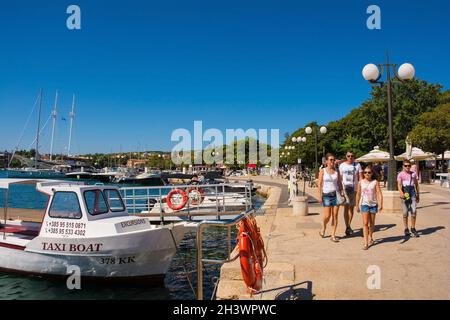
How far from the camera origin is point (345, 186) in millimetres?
9469

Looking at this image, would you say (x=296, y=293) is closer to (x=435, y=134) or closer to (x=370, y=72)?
(x=370, y=72)

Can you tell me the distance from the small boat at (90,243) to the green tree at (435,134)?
2621 centimetres

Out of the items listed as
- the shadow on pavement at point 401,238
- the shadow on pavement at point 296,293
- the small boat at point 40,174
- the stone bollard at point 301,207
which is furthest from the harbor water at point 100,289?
the small boat at point 40,174

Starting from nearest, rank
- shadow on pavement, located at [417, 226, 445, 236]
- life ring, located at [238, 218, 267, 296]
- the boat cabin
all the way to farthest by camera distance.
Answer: life ring, located at [238, 218, 267, 296], the boat cabin, shadow on pavement, located at [417, 226, 445, 236]

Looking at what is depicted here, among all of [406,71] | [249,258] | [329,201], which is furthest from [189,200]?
[249,258]

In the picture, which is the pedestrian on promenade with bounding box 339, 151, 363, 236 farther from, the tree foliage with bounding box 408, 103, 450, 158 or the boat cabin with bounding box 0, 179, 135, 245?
the tree foliage with bounding box 408, 103, 450, 158

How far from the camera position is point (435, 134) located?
29.9 meters

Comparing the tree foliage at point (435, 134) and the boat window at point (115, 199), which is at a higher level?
the tree foliage at point (435, 134)

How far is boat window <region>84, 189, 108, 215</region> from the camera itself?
980 cm

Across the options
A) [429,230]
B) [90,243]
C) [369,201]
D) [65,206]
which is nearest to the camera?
[369,201]

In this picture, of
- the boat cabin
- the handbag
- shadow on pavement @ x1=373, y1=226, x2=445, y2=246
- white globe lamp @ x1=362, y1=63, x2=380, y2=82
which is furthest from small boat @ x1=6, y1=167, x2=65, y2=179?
shadow on pavement @ x1=373, y1=226, x2=445, y2=246

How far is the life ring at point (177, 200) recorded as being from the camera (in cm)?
1549

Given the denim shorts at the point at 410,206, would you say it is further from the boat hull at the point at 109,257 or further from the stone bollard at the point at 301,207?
the boat hull at the point at 109,257

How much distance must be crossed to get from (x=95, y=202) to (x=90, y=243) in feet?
→ 4.41
